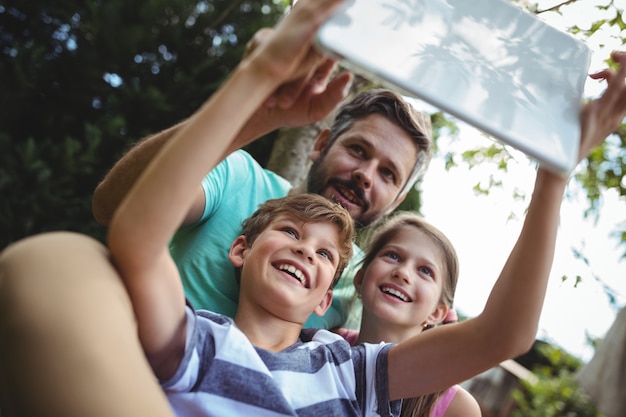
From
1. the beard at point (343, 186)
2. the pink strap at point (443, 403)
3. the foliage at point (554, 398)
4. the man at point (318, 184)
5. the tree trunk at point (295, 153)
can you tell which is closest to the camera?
the pink strap at point (443, 403)

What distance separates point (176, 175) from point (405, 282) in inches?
39.2

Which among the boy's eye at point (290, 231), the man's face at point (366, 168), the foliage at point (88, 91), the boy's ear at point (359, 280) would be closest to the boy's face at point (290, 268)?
the boy's eye at point (290, 231)

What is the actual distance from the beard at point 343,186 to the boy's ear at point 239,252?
0.52 meters

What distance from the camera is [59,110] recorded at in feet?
11.8

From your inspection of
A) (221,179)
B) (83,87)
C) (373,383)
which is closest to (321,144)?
(221,179)

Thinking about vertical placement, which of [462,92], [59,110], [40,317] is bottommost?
[59,110]

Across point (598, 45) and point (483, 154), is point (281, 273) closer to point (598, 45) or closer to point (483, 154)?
point (598, 45)

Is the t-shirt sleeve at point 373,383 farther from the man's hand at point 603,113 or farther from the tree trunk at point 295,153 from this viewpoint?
the tree trunk at point 295,153

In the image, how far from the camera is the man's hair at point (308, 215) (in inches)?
62.7

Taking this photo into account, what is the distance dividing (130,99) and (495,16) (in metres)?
2.81

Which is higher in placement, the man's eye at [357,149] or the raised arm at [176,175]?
the raised arm at [176,175]

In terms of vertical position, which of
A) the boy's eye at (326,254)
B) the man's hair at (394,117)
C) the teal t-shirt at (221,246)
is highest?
the man's hair at (394,117)

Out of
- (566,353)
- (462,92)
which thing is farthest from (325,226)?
(566,353)

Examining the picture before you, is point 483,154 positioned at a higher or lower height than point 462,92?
lower
